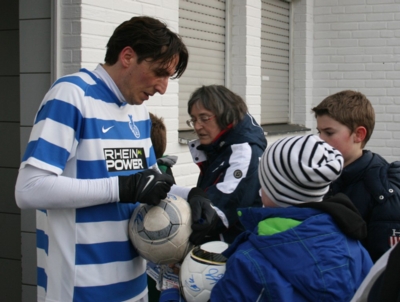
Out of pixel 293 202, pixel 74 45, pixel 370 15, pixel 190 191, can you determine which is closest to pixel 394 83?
pixel 370 15

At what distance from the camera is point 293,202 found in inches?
87.9

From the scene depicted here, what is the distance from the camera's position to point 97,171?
2566 mm

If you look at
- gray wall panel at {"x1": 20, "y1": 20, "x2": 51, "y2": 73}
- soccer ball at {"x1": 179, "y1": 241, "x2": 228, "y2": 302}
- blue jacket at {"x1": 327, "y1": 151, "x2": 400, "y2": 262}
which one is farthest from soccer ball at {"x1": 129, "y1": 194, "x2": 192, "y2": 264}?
gray wall panel at {"x1": 20, "y1": 20, "x2": 51, "y2": 73}

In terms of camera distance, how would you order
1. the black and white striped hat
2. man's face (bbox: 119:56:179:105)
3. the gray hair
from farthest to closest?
the gray hair
man's face (bbox: 119:56:179:105)
the black and white striped hat

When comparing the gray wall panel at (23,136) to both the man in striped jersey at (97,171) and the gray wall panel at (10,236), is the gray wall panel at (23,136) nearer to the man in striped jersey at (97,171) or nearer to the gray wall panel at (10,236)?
the gray wall panel at (10,236)

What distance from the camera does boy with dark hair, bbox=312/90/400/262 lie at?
298cm

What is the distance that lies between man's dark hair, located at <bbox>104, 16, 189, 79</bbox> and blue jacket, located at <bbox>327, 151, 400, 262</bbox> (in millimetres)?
1096

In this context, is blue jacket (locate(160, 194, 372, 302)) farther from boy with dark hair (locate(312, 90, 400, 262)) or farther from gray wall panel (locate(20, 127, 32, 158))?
gray wall panel (locate(20, 127, 32, 158))

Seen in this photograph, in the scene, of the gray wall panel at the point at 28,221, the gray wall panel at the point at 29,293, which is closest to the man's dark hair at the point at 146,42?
the gray wall panel at the point at 28,221

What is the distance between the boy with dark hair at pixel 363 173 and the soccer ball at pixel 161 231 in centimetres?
90

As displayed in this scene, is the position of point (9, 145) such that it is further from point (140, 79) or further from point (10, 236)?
point (140, 79)

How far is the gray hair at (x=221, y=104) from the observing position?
3607mm

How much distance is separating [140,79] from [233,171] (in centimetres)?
90

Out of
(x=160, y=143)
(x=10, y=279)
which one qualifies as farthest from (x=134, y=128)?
(x=10, y=279)
